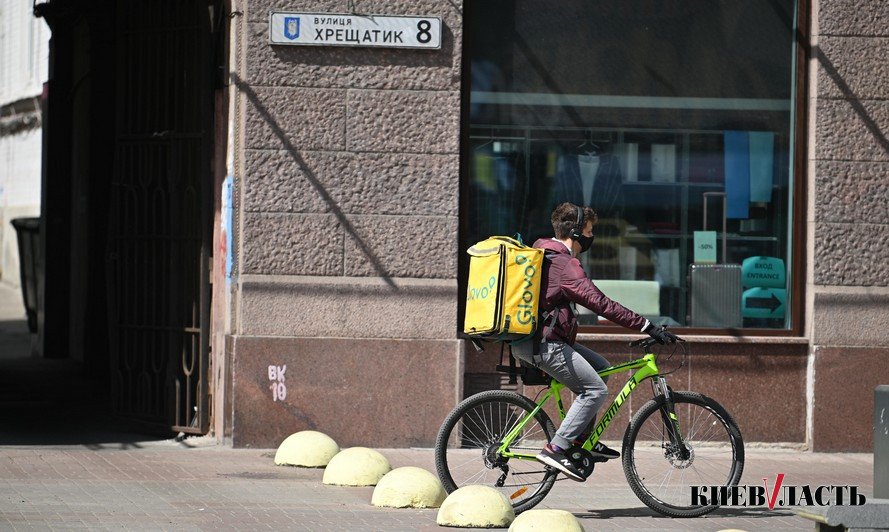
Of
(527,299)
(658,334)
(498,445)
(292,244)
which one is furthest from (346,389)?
(658,334)

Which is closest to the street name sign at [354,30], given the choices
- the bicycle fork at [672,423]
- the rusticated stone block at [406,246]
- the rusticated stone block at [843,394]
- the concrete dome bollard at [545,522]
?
the rusticated stone block at [406,246]

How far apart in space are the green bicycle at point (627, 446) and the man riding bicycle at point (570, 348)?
93mm

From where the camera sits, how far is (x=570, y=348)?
7.25 m

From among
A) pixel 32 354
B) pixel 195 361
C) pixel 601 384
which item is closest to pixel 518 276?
pixel 601 384

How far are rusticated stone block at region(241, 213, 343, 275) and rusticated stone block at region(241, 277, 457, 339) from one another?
83 millimetres

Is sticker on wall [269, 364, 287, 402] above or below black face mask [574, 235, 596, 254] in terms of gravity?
below

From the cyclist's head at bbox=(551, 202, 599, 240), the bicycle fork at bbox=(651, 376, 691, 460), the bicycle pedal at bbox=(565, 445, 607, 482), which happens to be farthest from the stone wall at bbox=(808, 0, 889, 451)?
the bicycle pedal at bbox=(565, 445, 607, 482)

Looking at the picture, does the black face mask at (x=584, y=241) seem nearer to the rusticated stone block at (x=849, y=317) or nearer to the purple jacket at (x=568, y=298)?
the purple jacket at (x=568, y=298)

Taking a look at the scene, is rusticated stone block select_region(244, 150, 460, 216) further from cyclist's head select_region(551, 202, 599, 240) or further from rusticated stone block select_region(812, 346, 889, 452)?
rusticated stone block select_region(812, 346, 889, 452)

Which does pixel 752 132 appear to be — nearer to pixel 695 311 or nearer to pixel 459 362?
pixel 695 311

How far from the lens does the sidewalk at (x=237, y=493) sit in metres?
6.96

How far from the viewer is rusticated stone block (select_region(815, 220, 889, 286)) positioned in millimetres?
10078

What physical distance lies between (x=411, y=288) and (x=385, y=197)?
0.66 m

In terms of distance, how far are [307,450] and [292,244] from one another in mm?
1559
